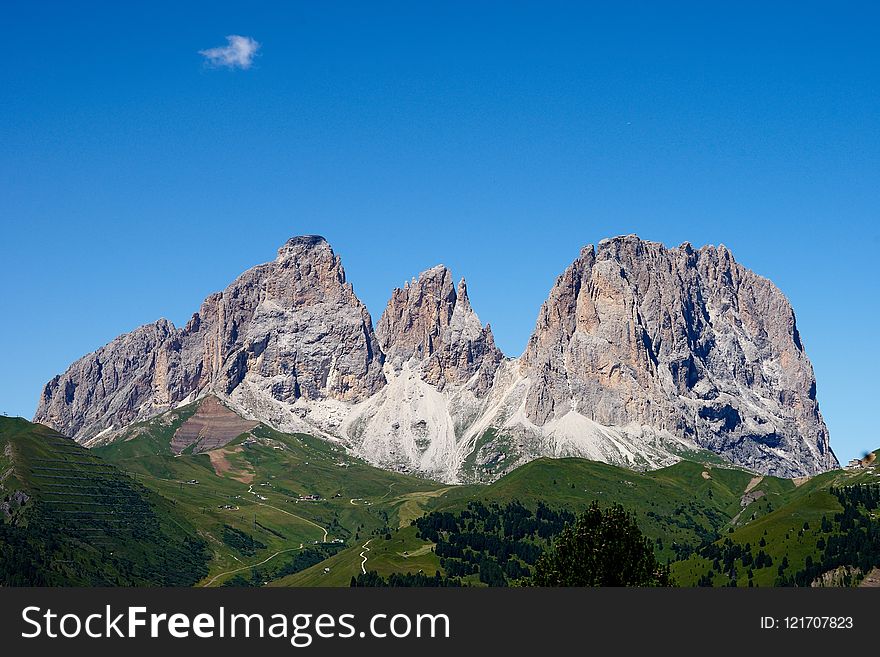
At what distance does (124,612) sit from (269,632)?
11086mm

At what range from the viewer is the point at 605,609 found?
276ft

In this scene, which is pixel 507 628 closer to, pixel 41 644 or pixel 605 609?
pixel 605 609

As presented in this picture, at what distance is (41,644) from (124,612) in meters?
6.44

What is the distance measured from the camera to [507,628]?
273 ft

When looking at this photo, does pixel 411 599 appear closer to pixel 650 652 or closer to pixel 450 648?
pixel 450 648

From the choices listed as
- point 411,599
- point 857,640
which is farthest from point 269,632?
point 857,640

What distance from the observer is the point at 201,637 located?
79.2 metres

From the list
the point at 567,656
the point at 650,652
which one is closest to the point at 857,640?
the point at 650,652

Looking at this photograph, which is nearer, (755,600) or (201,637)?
(201,637)

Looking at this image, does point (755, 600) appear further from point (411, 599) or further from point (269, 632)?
point (269, 632)

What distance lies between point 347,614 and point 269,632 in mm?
5759

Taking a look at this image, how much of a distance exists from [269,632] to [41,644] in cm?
1704

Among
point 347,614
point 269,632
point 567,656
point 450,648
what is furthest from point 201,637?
point 567,656

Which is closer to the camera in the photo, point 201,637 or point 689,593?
point 201,637
